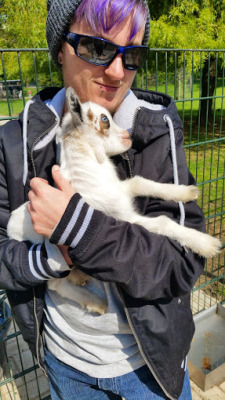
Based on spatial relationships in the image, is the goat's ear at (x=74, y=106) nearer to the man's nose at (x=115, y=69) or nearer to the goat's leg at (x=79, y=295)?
the man's nose at (x=115, y=69)

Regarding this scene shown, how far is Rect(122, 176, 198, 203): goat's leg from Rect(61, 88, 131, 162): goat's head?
21cm

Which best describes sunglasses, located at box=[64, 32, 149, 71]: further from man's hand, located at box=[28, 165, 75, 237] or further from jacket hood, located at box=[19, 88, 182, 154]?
man's hand, located at box=[28, 165, 75, 237]

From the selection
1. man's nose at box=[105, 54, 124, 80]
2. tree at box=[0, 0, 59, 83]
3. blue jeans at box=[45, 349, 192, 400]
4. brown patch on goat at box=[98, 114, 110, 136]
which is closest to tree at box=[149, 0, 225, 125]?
tree at box=[0, 0, 59, 83]

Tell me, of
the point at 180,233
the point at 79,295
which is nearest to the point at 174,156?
the point at 180,233

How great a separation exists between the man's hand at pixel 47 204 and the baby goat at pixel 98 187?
268mm

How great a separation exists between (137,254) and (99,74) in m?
0.94

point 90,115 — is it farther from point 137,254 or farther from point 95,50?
point 137,254

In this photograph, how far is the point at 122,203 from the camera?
195 centimetres

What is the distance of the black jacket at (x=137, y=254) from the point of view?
1494 millimetres

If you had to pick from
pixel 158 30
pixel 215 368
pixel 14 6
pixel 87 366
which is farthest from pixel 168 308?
pixel 14 6

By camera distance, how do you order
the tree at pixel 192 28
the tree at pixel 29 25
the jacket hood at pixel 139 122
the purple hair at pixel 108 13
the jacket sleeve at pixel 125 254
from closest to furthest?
1. the jacket sleeve at pixel 125 254
2. the purple hair at pixel 108 13
3. the jacket hood at pixel 139 122
4. the tree at pixel 192 28
5. the tree at pixel 29 25

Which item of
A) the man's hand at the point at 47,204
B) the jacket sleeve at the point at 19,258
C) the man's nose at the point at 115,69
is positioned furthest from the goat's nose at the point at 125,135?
the jacket sleeve at the point at 19,258

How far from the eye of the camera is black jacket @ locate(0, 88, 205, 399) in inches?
58.8

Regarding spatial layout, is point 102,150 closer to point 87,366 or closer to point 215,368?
point 87,366
